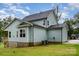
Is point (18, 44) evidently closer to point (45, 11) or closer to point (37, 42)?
point (37, 42)

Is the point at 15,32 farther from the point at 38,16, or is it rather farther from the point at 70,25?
the point at 70,25

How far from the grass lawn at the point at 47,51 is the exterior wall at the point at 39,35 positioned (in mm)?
138

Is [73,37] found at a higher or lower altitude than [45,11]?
lower

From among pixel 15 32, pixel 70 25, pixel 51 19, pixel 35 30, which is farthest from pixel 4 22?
pixel 70 25

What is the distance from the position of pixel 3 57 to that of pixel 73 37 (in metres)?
1.23

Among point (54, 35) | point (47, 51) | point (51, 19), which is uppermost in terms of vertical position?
point (51, 19)

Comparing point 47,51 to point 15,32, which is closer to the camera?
point 47,51

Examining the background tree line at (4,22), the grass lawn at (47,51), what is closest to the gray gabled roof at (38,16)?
the background tree line at (4,22)

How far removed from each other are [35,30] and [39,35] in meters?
0.11

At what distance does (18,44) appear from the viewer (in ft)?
20.5

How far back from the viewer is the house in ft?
20.2

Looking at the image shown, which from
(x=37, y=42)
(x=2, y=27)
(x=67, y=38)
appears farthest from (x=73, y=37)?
(x=2, y=27)

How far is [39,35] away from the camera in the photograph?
20.3 feet

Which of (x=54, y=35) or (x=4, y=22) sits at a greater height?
(x=4, y=22)
